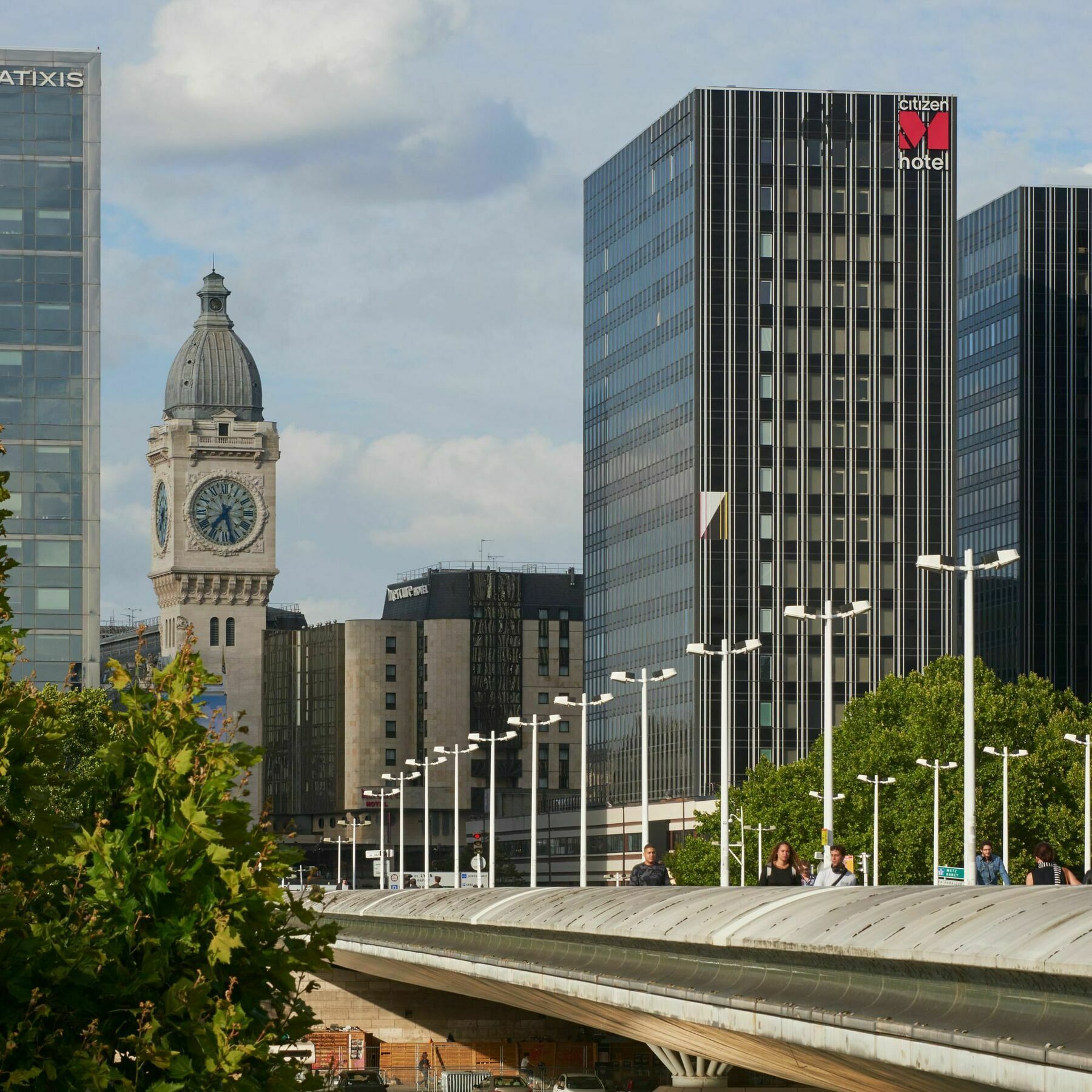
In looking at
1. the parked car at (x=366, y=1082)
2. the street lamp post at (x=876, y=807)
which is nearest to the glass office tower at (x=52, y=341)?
the street lamp post at (x=876, y=807)

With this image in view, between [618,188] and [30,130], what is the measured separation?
202ft

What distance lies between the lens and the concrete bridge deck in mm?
19688

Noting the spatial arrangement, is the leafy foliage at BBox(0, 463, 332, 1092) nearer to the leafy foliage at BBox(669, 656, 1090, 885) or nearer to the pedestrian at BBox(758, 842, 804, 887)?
the pedestrian at BBox(758, 842, 804, 887)

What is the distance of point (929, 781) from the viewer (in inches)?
4545

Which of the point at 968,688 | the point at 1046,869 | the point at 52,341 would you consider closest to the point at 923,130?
the point at 52,341

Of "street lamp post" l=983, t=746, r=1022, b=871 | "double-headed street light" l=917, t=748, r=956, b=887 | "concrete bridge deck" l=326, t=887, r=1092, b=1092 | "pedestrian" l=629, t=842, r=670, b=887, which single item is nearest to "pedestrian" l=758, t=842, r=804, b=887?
"concrete bridge deck" l=326, t=887, r=1092, b=1092

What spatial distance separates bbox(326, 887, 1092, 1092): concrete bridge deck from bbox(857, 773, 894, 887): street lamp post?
62.9 meters

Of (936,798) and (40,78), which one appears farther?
(40,78)

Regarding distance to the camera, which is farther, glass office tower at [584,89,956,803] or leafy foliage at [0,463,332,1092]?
glass office tower at [584,89,956,803]

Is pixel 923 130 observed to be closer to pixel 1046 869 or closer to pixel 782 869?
pixel 1046 869

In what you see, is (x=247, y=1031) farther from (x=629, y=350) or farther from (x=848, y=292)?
(x=629, y=350)

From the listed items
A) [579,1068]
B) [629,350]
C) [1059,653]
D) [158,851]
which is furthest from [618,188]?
[158,851]

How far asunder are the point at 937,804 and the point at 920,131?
6740 cm

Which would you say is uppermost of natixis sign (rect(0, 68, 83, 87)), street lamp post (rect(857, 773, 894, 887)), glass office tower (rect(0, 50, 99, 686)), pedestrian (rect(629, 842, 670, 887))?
natixis sign (rect(0, 68, 83, 87))
